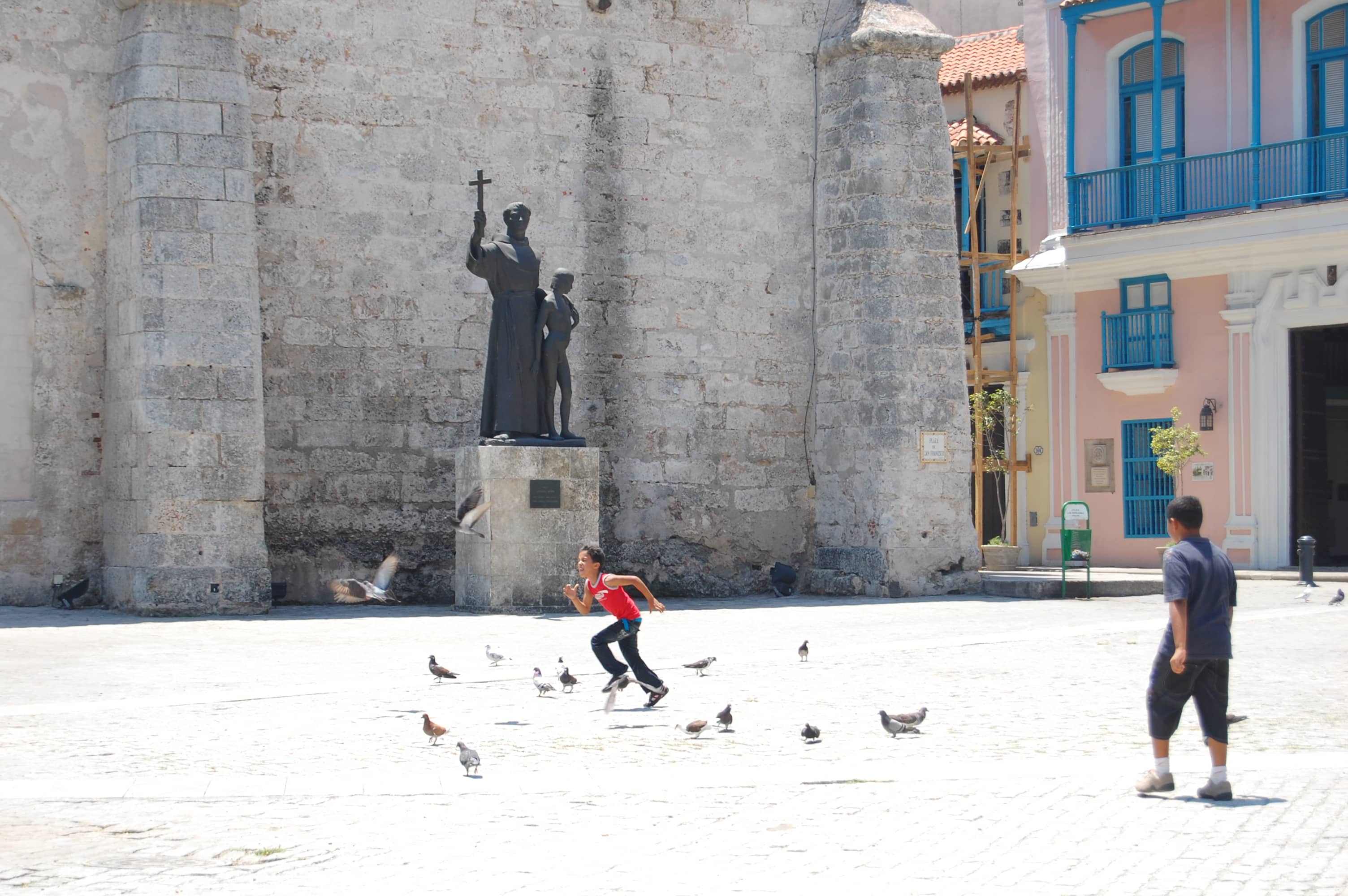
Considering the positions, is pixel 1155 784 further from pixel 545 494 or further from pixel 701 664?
pixel 545 494

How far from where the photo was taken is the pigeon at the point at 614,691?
8.69 m

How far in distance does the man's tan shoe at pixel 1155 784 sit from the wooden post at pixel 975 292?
18.9m

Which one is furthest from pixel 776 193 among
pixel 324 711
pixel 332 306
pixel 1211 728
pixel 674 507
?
pixel 1211 728

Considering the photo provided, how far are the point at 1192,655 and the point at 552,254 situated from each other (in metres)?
11.0

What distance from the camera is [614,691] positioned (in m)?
8.67

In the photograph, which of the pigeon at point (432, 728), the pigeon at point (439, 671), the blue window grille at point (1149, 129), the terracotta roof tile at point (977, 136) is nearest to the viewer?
the pigeon at point (432, 728)

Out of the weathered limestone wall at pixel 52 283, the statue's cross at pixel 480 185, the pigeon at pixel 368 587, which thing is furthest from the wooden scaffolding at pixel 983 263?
the pigeon at pixel 368 587

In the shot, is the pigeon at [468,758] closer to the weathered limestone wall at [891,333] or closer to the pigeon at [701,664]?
the pigeon at [701,664]

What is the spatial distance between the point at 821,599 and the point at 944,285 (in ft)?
11.5

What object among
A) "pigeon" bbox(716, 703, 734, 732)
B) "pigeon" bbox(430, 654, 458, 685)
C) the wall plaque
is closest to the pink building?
the wall plaque

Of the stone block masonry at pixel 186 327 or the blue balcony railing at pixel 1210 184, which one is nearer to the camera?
the stone block masonry at pixel 186 327

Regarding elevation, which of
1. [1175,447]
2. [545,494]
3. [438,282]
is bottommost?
[545,494]

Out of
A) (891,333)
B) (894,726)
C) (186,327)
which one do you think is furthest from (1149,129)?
(894,726)

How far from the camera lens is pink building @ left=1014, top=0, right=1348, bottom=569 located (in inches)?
882
